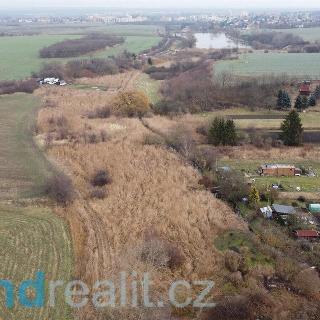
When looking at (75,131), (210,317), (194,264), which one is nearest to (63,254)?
(194,264)

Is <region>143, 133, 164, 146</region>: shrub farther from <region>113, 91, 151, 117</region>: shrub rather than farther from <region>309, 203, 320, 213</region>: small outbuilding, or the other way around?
<region>309, 203, 320, 213</region>: small outbuilding

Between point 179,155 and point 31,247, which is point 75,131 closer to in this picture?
point 179,155

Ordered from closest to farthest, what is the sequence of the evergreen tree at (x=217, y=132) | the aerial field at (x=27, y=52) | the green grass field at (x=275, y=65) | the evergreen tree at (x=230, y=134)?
the evergreen tree at (x=230, y=134) < the evergreen tree at (x=217, y=132) < the green grass field at (x=275, y=65) < the aerial field at (x=27, y=52)

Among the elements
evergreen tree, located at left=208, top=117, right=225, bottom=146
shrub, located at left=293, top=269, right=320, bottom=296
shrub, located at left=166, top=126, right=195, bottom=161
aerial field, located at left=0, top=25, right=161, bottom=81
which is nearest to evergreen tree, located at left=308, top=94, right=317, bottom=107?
evergreen tree, located at left=208, top=117, right=225, bottom=146

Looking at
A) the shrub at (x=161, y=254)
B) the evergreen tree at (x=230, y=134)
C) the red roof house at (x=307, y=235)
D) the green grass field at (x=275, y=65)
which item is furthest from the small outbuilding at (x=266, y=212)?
the green grass field at (x=275, y=65)

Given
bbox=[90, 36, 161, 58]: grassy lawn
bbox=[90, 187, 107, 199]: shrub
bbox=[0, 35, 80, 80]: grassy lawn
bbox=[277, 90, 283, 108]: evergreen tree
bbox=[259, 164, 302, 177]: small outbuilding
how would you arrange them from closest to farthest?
1. bbox=[90, 187, 107, 199]: shrub
2. bbox=[259, 164, 302, 177]: small outbuilding
3. bbox=[277, 90, 283, 108]: evergreen tree
4. bbox=[0, 35, 80, 80]: grassy lawn
5. bbox=[90, 36, 161, 58]: grassy lawn

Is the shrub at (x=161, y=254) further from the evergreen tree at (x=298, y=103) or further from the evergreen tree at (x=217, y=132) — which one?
the evergreen tree at (x=298, y=103)

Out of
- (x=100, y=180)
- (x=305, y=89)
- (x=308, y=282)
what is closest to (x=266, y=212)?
(x=308, y=282)
